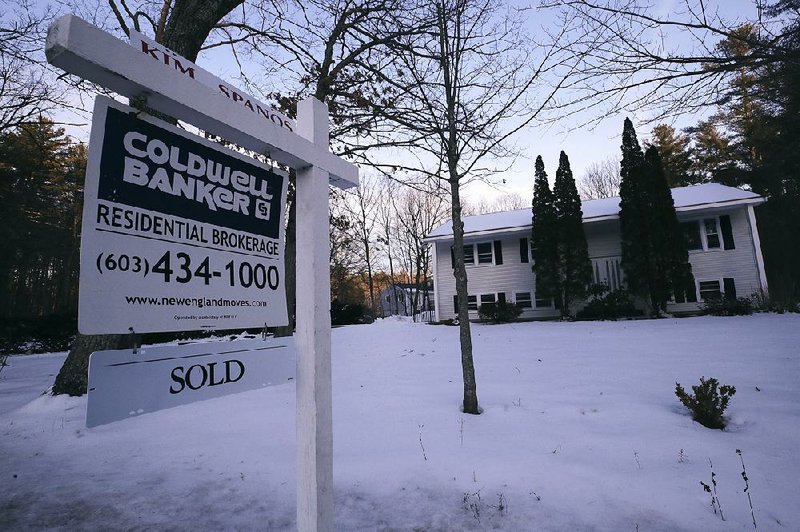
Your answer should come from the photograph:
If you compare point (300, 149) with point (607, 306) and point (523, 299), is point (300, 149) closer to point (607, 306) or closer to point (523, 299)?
point (607, 306)

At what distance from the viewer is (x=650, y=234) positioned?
17.0 metres

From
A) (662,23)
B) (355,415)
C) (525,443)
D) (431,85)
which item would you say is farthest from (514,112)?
(355,415)

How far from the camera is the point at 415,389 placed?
678 cm

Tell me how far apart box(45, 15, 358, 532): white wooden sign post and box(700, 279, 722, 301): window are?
21194 mm

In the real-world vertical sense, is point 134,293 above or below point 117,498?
above

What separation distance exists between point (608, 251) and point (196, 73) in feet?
72.6

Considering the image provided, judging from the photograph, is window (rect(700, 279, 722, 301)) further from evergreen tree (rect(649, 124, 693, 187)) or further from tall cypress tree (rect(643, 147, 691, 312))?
evergreen tree (rect(649, 124, 693, 187))

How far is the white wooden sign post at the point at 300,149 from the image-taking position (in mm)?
1405

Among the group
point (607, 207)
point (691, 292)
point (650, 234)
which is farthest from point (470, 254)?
point (691, 292)

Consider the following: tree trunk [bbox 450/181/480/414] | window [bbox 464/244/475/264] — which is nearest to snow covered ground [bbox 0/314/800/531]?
tree trunk [bbox 450/181/480/414]

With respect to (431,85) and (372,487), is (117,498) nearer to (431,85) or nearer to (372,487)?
(372,487)

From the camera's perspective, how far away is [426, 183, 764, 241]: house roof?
17.4 metres

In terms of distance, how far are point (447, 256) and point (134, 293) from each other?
21320 millimetres

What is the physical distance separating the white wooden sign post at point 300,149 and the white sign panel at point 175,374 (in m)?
0.19
